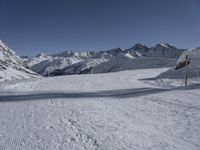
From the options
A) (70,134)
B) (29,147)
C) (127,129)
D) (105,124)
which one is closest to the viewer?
(29,147)

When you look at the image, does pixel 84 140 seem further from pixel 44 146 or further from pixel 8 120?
pixel 8 120

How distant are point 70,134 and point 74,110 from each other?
2.84 meters

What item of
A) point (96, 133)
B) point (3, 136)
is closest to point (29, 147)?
point (3, 136)

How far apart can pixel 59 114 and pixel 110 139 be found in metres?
3.11

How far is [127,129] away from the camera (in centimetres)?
701

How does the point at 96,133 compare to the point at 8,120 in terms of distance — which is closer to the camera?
the point at 96,133

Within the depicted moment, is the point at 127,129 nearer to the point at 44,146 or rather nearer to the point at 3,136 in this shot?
the point at 44,146

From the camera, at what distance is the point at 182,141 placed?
20.0 ft

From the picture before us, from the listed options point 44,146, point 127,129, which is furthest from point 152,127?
point 44,146

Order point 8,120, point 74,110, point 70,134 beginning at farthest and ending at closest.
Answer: point 74,110 → point 8,120 → point 70,134

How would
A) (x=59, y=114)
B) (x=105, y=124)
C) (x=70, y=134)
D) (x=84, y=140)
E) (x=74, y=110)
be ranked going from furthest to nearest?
(x=74, y=110) < (x=59, y=114) < (x=105, y=124) < (x=70, y=134) < (x=84, y=140)

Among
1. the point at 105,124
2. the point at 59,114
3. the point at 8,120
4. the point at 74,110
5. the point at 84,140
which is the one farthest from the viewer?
the point at 74,110

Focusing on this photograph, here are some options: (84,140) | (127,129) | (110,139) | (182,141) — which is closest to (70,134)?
(84,140)

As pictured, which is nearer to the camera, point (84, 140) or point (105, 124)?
point (84, 140)
